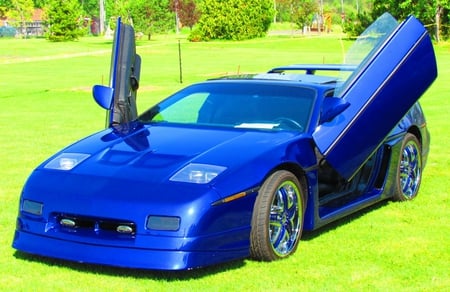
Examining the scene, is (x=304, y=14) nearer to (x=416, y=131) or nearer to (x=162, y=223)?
(x=416, y=131)

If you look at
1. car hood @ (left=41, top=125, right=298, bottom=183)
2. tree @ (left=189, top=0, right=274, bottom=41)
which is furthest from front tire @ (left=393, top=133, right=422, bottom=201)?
tree @ (left=189, top=0, right=274, bottom=41)

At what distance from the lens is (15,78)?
112 feet

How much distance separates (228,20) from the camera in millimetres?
74000

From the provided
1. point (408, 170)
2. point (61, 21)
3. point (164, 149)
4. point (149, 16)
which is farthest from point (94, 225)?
point (149, 16)

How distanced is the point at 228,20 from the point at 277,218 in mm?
69488

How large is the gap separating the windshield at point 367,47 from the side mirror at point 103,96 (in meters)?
2.03

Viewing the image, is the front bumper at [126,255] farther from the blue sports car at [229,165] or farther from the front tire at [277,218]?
the front tire at [277,218]

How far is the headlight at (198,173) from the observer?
5211 mm

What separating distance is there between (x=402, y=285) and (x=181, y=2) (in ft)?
328

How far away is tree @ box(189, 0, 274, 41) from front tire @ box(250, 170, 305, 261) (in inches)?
2715

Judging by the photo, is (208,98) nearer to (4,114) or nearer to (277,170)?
(277,170)

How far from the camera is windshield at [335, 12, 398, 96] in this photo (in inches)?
248

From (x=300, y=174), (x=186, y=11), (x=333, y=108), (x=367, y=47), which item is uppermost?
(x=367, y=47)

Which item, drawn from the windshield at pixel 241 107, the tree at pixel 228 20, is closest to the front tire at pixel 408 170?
the windshield at pixel 241 107
